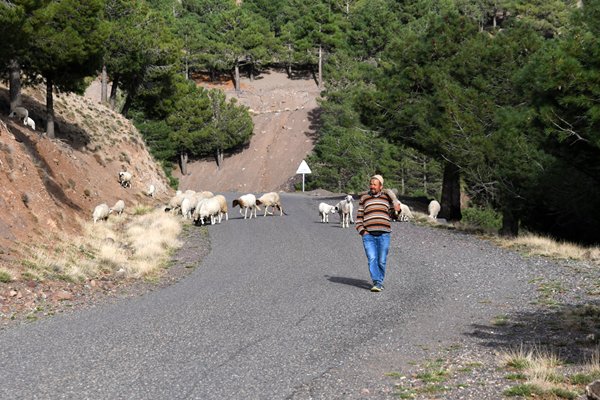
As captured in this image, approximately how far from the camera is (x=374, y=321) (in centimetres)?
1069

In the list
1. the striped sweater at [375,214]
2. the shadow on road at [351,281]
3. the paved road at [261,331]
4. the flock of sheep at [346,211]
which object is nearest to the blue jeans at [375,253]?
the striped sweater at [375,214]

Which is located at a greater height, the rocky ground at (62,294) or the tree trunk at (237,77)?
the tree trunk at (237,77)

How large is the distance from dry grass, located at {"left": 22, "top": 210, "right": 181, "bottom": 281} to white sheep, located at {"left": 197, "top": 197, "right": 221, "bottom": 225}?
1.83 meters

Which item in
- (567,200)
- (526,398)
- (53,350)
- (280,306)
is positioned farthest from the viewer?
(567,200)

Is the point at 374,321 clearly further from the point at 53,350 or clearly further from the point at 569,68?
the point at 569,68

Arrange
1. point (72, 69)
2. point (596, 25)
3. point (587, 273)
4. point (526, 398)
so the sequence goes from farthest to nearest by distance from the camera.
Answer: point (72, 69)
point (596, 25)
point (587, 273)
point (526, 398)

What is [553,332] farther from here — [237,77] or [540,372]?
[237,77]

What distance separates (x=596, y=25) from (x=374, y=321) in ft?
40.8

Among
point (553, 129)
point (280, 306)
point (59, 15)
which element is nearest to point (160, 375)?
point (280, 306)

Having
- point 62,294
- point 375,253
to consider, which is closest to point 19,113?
point 62,294

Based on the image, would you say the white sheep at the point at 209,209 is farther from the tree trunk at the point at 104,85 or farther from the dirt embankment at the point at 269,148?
the dirt embankment at the point at 269,148

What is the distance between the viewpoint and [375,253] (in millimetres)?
13539

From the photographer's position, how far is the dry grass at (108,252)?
15.9 m

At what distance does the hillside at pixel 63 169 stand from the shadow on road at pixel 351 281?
24.3 feet
